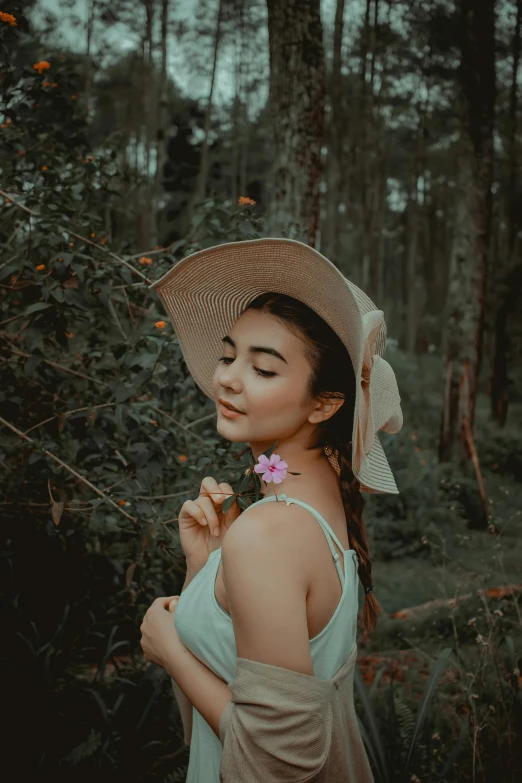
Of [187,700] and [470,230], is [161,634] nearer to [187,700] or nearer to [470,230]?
[187,700]

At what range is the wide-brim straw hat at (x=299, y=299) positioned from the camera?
4.14 feet

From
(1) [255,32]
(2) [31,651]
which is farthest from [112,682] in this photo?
(1) [255,32]

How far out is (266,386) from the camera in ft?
4.24

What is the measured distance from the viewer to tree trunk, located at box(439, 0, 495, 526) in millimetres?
7406

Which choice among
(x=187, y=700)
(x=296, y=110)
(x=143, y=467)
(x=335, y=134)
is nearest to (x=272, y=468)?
(x=187, y=700)

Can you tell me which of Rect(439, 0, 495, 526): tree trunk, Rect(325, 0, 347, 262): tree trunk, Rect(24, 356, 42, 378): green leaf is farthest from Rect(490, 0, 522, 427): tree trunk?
Rect(24, 356, 42, 378): green leaf

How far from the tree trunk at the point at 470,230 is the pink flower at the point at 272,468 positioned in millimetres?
6531

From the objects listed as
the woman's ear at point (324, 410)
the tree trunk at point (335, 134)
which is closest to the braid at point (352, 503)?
the woman's ear at point (324, 410)

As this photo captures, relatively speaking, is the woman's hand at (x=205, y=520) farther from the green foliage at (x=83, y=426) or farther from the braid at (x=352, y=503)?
the green foliage at (x=83, y=426)

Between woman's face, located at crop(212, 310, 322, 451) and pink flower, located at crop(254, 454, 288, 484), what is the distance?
0.08 m

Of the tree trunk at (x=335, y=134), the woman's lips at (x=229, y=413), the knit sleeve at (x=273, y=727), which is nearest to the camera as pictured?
the knit sleeve at (x=273, y=727)

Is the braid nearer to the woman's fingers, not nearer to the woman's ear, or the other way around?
the woman's ear

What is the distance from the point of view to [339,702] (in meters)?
1.26

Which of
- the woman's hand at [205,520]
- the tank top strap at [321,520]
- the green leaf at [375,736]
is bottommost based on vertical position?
the green leaf at [375,736]
